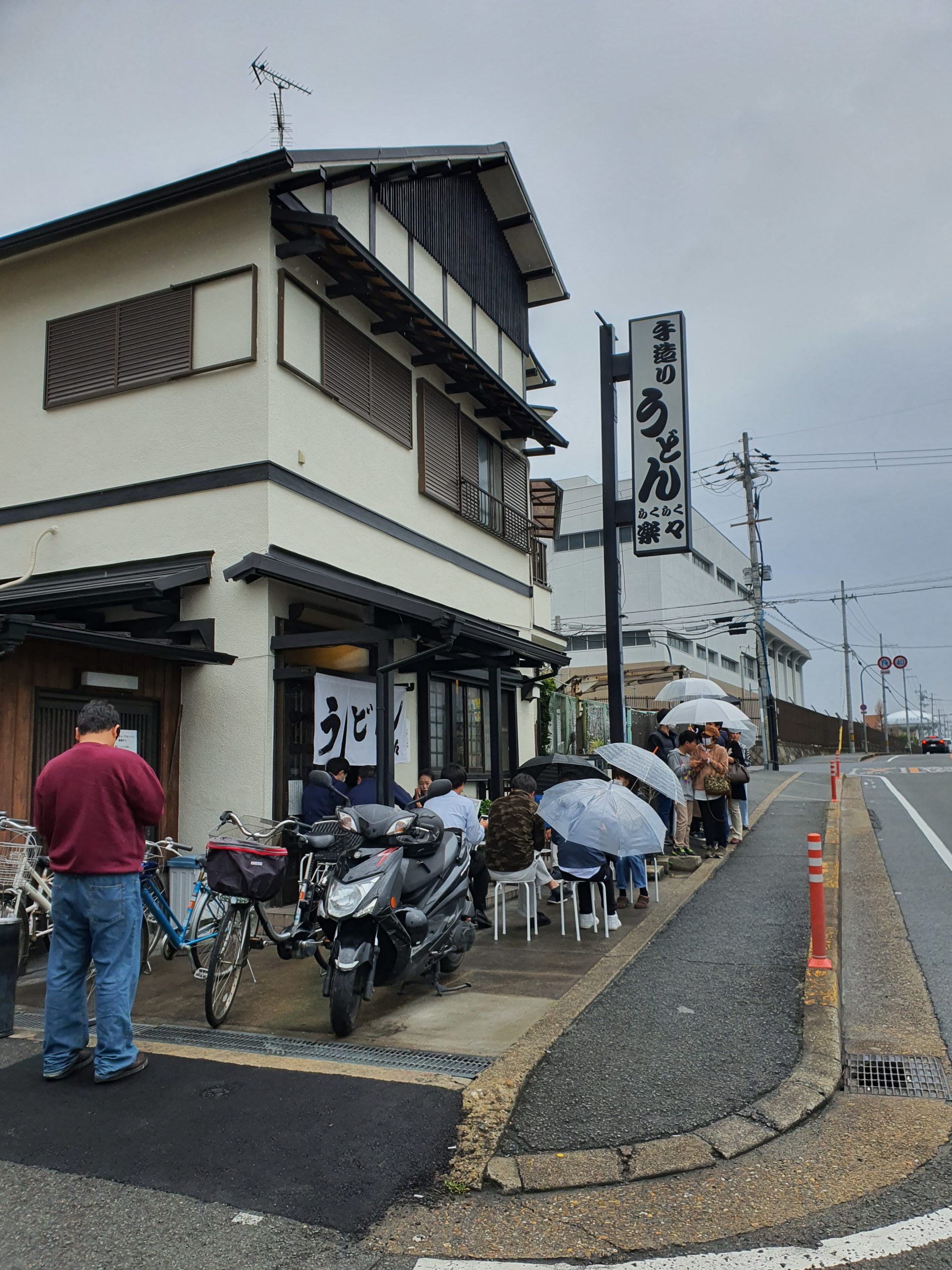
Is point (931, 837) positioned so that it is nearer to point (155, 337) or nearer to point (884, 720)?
point (155, 337)

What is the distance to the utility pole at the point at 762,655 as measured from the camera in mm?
34500

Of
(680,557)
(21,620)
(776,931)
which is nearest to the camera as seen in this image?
(21,620)

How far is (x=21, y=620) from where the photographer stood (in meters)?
6.83

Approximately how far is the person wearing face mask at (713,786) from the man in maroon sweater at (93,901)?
871 cm

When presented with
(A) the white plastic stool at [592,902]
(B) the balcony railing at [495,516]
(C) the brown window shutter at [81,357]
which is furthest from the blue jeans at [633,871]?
(C) the brown window shutter at [81,357]

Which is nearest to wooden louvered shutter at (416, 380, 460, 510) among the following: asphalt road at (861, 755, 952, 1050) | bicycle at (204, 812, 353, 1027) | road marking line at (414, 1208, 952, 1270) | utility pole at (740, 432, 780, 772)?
bicycle at (204, 812, 353, 1027)

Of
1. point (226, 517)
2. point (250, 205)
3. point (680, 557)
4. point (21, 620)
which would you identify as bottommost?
point (21, 620)

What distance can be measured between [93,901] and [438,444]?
30.9 ft

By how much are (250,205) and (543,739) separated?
455 inches

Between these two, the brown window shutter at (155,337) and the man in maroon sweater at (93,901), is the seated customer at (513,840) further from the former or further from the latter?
the brown window shutter at (155,337)

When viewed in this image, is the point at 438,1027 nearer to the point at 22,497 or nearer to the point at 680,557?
the point at 22,497

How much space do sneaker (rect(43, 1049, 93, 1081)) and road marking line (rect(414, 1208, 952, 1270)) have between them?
2.67 m

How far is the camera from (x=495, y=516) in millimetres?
15469

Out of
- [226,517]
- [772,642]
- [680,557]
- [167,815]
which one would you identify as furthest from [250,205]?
[772,642]
